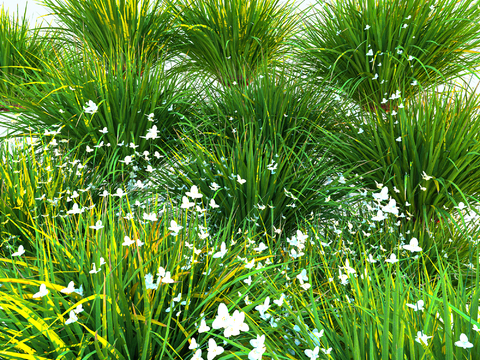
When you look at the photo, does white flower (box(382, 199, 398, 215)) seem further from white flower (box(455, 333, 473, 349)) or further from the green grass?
white flower (box(455, 333, 473, 349))

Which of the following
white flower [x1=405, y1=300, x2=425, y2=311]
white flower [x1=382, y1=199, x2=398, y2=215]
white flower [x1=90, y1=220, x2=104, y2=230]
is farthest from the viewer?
white flower [x1=382, y1=199, x2=398, y2=215]

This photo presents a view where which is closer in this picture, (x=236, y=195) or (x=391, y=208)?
(x=391, y=208)

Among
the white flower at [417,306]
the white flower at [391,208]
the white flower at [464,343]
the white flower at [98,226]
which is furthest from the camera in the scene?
the white flower at [391,208]

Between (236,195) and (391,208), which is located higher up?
(391,208)

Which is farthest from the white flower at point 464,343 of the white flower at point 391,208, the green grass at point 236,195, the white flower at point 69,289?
the white flower at point 69,289

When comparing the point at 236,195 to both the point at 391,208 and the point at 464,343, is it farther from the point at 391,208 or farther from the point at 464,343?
the point at 464,343

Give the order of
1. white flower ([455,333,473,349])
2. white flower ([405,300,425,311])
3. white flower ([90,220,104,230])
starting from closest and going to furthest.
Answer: white flower ([455,333,473,349]) < white flower ([405,300,425,311]) < white flower ([90,220,104,230])

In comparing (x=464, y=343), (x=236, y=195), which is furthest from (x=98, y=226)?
(x=464, y=343)

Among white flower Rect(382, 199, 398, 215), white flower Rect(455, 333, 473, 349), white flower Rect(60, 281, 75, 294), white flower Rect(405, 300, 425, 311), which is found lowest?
white flower Rect(60, 281, 75, 294)

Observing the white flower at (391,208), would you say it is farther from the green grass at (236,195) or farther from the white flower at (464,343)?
the white flower at (464,343)

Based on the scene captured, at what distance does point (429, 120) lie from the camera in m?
1.78

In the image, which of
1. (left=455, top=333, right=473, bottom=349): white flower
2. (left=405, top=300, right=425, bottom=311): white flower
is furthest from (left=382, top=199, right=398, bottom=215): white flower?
(left=455, top=333, right=473, bottom=349): white flower

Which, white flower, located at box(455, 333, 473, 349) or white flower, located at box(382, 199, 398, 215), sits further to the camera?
white flower, located at box(382, 199, 398, 215)

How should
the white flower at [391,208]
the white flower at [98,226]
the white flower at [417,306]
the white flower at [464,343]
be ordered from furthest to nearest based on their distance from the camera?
the white flower at [391,208] < the white flower at [98,226] < the white flower at [417,306] < the white flower at [464,343]
